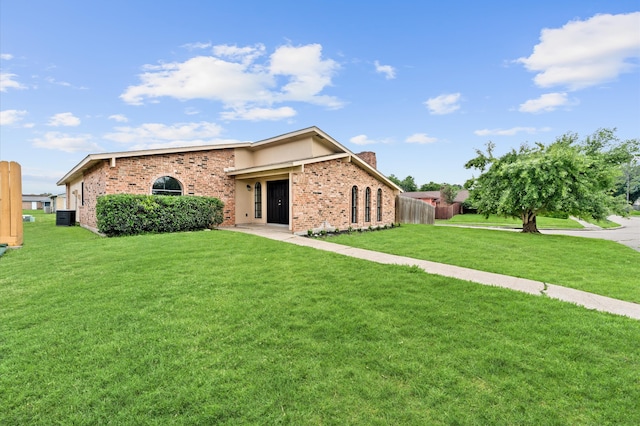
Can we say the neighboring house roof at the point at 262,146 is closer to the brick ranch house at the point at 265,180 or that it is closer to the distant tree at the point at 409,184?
the brick ranch house at the point at 265,180

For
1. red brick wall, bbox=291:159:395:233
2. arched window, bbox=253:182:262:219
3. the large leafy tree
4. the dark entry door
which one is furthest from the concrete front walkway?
the large leafy tree

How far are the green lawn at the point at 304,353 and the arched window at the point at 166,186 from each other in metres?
7.82

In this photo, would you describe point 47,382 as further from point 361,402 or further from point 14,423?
point 361,402

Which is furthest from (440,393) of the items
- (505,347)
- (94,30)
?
(94,30)

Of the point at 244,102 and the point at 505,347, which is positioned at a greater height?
the point at 244,102

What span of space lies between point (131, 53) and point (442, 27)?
1416 cm

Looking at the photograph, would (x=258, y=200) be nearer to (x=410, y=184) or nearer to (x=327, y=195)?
Result: (x=327, y=195)

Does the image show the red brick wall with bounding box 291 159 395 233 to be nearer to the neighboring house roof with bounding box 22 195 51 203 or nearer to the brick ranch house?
the brick ranch house

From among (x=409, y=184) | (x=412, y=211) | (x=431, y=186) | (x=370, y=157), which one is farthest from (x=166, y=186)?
(x=431, y=186)

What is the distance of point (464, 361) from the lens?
2994 mm

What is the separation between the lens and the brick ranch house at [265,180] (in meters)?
12.1

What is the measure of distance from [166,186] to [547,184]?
55.0 ft

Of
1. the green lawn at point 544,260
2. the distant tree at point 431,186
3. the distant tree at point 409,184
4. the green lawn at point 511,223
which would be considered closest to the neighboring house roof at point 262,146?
the green lawn at point 544,260

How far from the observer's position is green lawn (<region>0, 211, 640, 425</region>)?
93.0 inches
